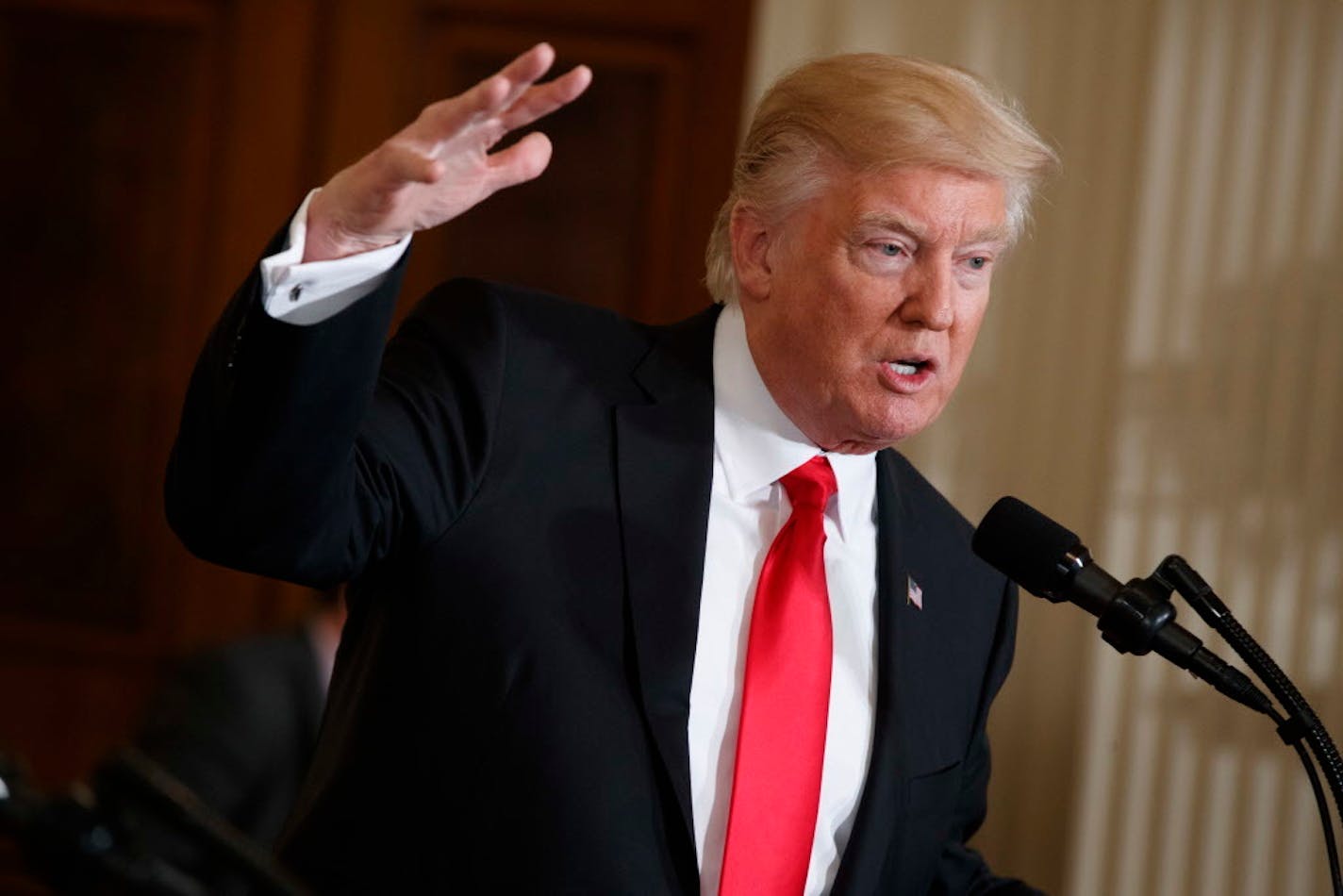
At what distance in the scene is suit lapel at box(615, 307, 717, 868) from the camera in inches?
62.9

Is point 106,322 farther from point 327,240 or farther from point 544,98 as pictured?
point 544,98

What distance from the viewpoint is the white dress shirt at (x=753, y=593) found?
1666mm

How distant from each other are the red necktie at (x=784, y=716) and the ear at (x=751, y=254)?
0.21 metres

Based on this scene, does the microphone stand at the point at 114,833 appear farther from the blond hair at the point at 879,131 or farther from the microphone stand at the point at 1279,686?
the blond hair at the point at 879,131

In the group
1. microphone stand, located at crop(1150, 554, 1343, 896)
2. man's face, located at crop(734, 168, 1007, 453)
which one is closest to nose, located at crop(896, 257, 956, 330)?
man's face, located at crop(734, 168, 1007, 453)

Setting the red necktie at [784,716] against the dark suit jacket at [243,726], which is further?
the dark suit jacket at [243,726]

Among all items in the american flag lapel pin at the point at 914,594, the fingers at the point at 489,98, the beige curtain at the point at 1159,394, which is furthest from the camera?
the beige curtain at the point at 1159,394

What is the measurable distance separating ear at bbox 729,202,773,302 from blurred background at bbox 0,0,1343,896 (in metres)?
A: 1.65

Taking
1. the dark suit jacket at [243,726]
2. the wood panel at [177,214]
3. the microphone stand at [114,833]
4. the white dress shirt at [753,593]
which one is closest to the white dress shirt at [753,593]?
the white dress shirt at [753,593]

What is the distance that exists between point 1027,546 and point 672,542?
0.34 meters

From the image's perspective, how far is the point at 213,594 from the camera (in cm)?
428

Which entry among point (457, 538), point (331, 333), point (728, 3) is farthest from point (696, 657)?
point (728, 3)

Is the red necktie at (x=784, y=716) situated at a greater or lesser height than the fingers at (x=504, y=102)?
lesser

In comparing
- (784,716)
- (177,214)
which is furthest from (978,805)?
(177,214)
